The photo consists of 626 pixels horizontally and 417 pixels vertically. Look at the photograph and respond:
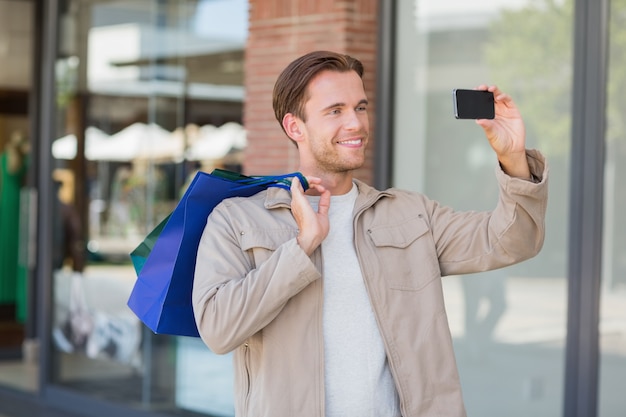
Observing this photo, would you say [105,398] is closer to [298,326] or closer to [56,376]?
[56,376]

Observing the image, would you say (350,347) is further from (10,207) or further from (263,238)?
(10,207)

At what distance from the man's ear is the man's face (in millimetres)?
43

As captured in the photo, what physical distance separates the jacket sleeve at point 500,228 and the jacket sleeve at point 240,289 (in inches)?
17.6

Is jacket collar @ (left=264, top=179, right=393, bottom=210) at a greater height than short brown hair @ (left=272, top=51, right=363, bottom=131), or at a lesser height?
lesser

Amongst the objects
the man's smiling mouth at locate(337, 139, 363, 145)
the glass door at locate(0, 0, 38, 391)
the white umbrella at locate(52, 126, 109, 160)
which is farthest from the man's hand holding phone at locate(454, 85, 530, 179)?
the glass door at locate(0, 0, 38, 391)

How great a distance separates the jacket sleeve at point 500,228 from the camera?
2.59 meters

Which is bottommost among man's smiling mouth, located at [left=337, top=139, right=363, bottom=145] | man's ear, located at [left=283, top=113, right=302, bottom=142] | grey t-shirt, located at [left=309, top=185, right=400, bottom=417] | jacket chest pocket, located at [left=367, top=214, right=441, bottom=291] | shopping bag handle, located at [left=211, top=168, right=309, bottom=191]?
grey t-shirt, located at [left=309, top=185, right=400, bottom=417]

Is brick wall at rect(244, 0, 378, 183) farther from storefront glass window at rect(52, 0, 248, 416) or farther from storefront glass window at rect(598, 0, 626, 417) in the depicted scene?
storefront glass window at rect(598, 0, 626, 417)

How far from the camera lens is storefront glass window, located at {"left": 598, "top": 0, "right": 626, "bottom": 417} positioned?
481 centimetres

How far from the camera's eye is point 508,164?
8.52 ft

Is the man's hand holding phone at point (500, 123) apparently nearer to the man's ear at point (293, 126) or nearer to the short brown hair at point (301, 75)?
the short brown hair at point (301, 75)

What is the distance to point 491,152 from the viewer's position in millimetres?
5332

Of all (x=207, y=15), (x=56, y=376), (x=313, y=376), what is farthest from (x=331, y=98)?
(x=56, y=376)

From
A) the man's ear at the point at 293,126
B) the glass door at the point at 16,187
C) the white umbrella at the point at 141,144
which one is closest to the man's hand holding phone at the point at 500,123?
the man's ear at the point at 293,126
